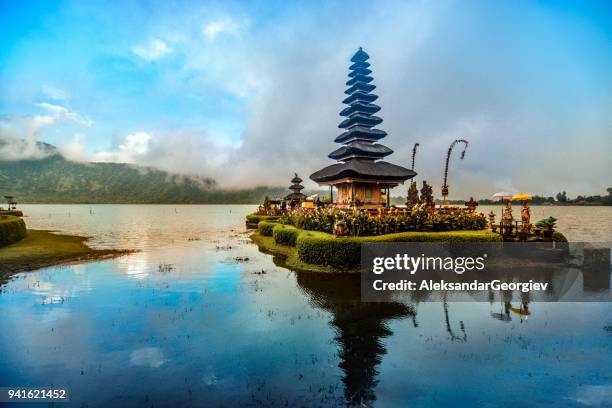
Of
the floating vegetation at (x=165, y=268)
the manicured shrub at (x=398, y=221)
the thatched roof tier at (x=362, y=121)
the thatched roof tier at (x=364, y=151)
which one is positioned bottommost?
the floating vegetation at (x=165, y=268)

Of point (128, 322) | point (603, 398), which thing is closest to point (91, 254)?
point (128, 322)

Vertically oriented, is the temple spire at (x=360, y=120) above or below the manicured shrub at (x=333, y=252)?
above

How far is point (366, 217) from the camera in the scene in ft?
71.3

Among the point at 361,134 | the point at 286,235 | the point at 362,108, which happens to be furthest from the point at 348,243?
the point at 362,108

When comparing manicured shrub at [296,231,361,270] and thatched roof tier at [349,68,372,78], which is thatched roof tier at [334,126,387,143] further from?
manicured shrub at [296,231,361,270]

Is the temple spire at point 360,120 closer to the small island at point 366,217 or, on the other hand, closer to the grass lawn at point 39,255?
the small island at point 366,217

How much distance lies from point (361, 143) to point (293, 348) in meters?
28.6

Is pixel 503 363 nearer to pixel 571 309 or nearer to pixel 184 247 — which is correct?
pixel 571 309

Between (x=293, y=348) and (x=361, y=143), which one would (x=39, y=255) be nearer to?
(x=293, y=348)

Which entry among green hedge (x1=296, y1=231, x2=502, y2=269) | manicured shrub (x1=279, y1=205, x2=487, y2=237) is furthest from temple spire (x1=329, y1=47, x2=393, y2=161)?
green hedge (x1=296, y1=231, x2=502, y2=269)

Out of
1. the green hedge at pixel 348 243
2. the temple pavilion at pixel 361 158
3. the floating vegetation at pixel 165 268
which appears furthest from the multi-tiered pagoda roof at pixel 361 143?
the floating vegetation at pixel 165 268

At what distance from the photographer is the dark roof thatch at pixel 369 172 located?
30.9 metres

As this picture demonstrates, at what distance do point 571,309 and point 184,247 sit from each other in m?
28.9

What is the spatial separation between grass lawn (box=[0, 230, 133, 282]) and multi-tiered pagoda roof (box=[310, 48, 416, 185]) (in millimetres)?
21163
